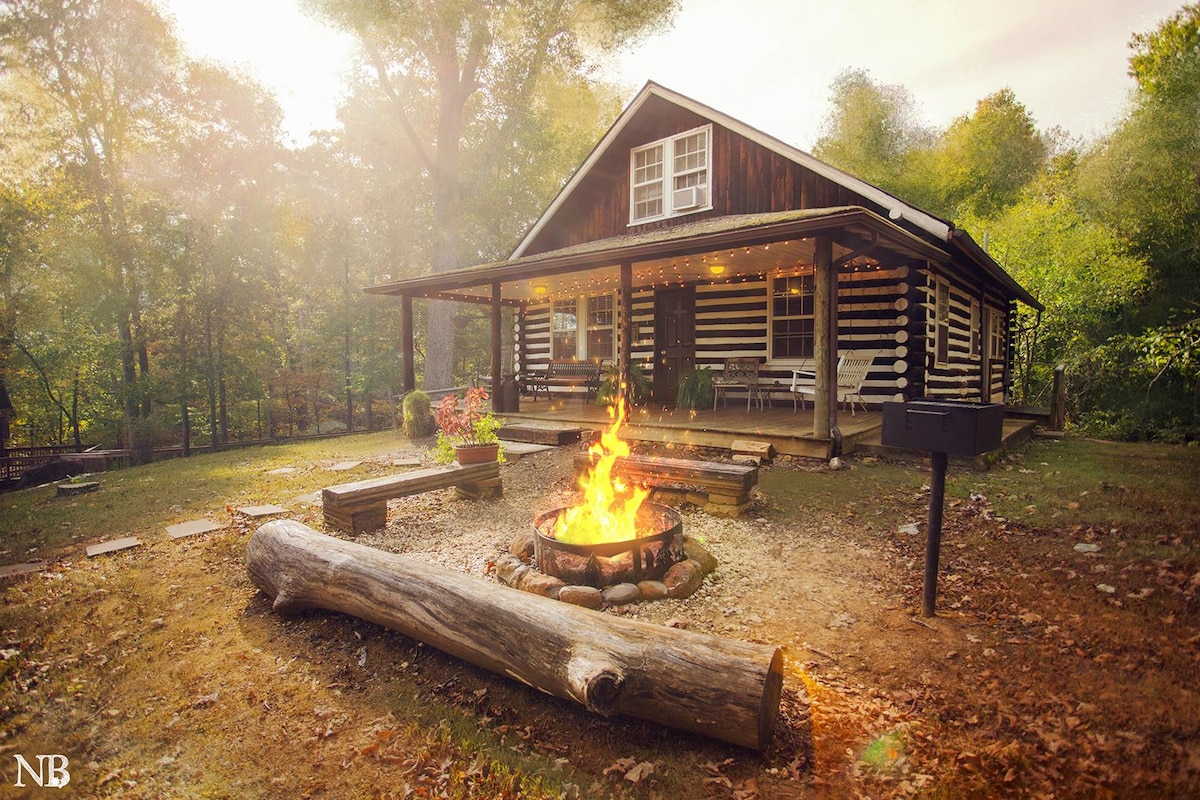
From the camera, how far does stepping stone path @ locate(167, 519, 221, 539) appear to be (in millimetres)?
5879

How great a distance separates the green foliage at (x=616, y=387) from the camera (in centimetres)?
1145

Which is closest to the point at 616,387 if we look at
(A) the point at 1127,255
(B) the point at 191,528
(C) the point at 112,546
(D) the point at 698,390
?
(D) the point at 698,390

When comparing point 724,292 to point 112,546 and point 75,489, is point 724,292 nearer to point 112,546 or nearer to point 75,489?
point 112,546

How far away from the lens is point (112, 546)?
5.50 metres

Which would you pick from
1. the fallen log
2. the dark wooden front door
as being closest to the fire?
the fallen log

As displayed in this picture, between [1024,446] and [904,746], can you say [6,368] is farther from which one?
[1024,446]

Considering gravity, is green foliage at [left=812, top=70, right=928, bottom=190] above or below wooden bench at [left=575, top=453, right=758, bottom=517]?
above

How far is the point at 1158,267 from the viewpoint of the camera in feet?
48.4

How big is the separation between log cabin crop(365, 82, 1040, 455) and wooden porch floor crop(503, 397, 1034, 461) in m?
0.38

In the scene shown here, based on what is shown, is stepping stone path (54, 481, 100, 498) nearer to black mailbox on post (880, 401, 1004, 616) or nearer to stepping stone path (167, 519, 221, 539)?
stepping stone path (167, 519, 221, 539)

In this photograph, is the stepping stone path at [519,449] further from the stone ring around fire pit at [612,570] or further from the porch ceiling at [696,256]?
the stone ring around fire pit at [612,570]

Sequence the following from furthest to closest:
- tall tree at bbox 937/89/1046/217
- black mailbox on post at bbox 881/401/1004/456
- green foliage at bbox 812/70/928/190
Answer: green foliage at bbox 812/70/928/190
tall tree at bbox 937/89/1046/217
black mailbox on post at bbox 881/401/1004/456

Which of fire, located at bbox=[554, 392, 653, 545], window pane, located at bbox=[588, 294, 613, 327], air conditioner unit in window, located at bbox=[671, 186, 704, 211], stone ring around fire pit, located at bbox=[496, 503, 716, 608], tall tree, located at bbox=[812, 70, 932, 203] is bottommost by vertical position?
stone ring around fire pit, located at bbox=[496, 503, 716, 608]

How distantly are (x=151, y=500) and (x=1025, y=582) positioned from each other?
1017 cm
